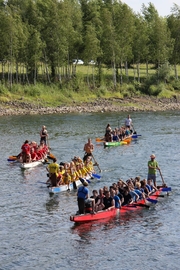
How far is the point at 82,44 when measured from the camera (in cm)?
9056

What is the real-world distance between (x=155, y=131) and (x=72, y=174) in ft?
92.5

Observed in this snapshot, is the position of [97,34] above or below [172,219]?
above

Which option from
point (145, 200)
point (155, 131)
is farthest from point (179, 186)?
point (155, 131)

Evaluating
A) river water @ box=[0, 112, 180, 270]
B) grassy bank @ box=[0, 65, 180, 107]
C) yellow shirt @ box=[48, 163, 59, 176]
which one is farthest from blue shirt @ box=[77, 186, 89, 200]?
grassy bank @ box=[0, 65, 180, 107]

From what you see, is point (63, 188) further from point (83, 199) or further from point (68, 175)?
point (83, 199)

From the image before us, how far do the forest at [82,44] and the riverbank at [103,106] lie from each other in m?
3.98

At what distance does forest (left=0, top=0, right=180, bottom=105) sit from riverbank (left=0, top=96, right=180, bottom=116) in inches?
157

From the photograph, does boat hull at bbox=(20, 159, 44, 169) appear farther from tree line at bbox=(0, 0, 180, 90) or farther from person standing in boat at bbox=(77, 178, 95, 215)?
tree line at bbox=(0, 0, 180, 90)

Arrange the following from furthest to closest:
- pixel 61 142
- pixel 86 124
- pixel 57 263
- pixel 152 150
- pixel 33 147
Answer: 1. pixel 86 124
2. pixel 61 142
3. pixel 152 150
4. pixel 33 147
5. pixel 57 263

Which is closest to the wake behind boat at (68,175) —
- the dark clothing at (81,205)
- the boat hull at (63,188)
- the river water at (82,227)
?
the boat hull at (63,188)

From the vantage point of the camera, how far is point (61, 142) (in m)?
51.2

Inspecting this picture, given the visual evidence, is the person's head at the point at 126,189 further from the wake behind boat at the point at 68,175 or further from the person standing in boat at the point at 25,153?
the person standing in boat at the point at 25,153

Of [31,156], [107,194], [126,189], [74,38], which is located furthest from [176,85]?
[107,194]

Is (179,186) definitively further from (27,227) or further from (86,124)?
(86,124)
